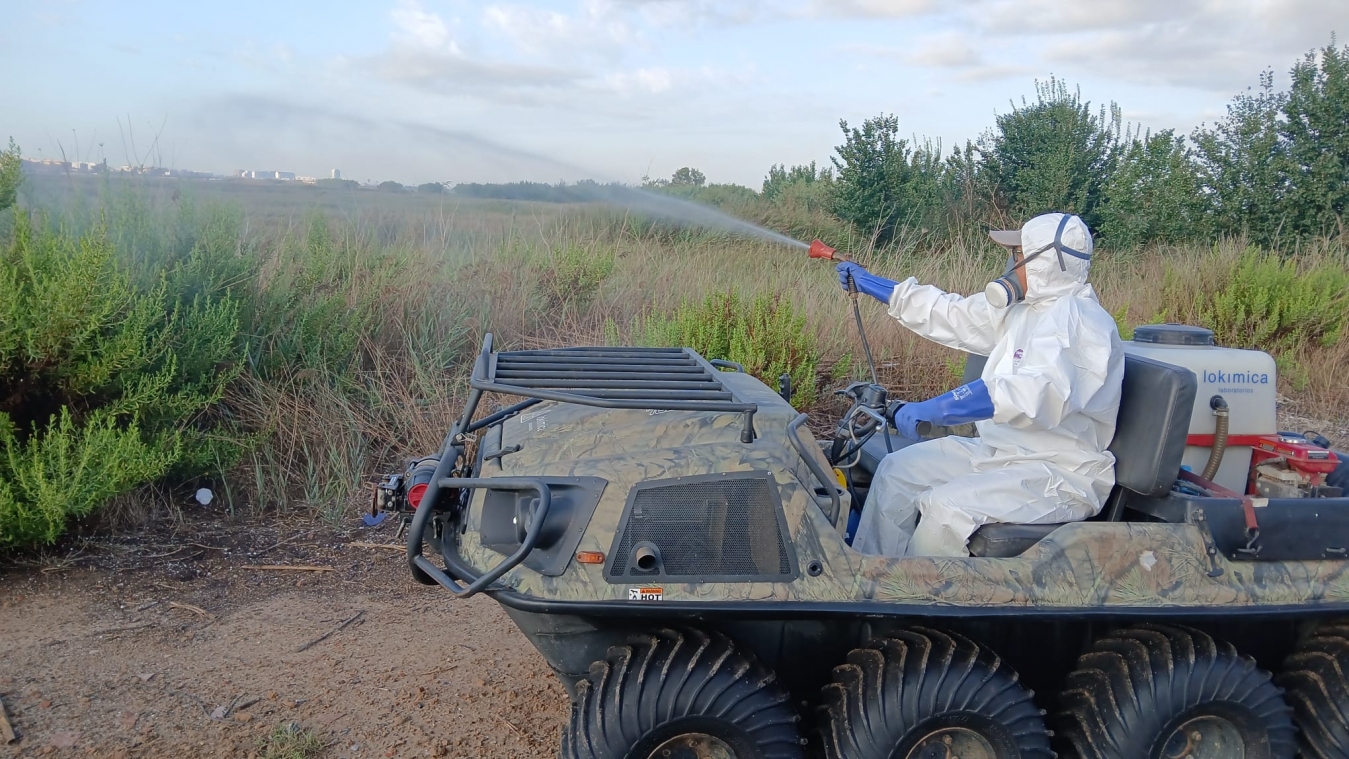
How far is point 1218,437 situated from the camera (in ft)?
12.2

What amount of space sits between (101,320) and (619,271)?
4.66 m

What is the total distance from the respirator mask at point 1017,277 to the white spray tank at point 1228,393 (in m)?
0.58

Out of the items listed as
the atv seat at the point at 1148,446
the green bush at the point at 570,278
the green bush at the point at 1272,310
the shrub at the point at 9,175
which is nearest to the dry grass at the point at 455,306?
the green bush at the point at 570,278

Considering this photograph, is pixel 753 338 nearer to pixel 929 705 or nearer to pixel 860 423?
pixel 860 423

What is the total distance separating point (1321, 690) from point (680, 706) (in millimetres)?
2172

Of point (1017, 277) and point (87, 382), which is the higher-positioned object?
point (1017, 277)

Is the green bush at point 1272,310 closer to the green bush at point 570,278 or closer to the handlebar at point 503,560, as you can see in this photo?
the green bush at point 570,278

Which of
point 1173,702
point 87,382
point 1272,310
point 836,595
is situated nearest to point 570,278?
point 87,382

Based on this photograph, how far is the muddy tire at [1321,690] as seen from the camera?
3.31 metres

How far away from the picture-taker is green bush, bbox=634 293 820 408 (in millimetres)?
6938

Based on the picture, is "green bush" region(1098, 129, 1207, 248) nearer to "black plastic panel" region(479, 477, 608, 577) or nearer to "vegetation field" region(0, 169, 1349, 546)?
"vegetation field" region(0, 169, 1349, 546)

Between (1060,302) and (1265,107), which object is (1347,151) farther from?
(1060,302)

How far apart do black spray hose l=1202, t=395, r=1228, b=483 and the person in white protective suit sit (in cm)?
52

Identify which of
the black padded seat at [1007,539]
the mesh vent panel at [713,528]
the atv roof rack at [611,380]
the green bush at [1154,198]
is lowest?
the black padded seat at [1007,539]
